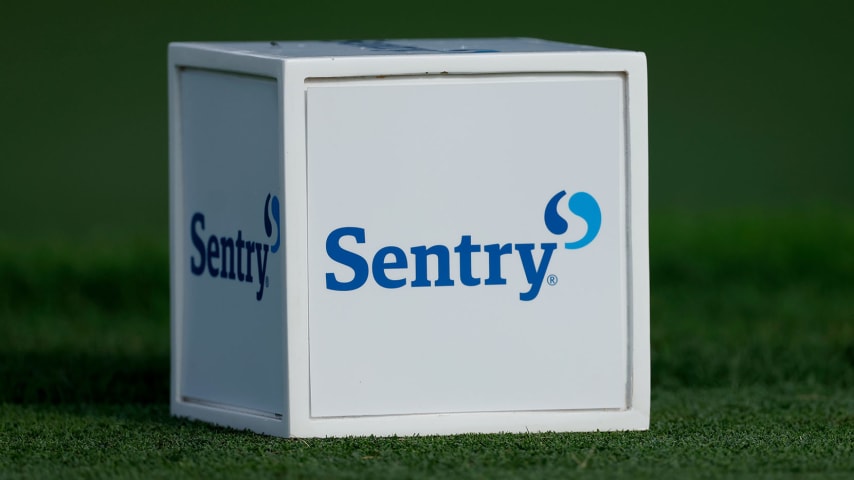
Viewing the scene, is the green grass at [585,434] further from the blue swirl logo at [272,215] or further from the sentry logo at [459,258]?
the blue swirl logo at [272,215]

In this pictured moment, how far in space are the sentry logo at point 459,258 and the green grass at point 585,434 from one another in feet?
1.51

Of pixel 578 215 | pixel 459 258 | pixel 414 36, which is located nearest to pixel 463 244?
pixel 459 258

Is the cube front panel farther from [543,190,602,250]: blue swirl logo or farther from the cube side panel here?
the cube side panel

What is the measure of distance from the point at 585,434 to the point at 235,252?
120cm

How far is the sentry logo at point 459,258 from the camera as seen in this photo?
429 cm

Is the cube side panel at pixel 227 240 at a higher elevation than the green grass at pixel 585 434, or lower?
higher

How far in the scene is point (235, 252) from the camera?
4.56 metres

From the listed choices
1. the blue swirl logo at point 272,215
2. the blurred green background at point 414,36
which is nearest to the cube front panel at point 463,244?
the blue swirl logo at point 272,215

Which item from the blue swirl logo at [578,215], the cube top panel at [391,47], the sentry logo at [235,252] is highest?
the cube top panel at [391,47]

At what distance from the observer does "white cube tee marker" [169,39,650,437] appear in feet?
14.0

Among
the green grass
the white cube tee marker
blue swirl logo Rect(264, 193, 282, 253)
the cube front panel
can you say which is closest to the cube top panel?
the white cube tee marker

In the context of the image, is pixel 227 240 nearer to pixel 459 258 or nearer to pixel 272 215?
pixel 272 215

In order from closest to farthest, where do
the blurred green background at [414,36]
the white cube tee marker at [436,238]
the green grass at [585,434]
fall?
the green grass at [585,434] < the white cube tee marker at [436,238] < the blurred green background at [414,36]

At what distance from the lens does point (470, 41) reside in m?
5.13
